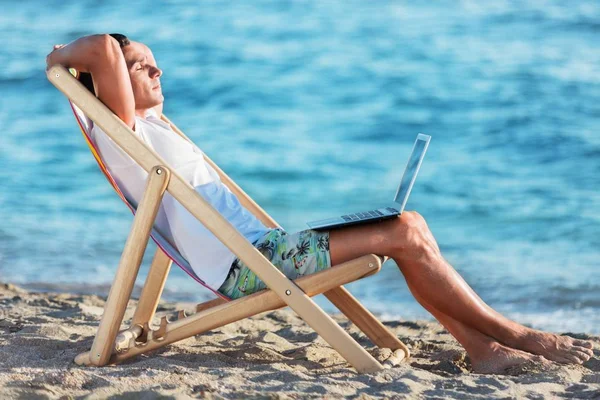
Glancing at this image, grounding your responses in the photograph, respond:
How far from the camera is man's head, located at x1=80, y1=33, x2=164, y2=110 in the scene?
3762 mm

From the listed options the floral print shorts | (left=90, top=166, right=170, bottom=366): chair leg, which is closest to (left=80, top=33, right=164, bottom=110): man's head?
(left=90, top=166, right=170, bottom=366): chair leg

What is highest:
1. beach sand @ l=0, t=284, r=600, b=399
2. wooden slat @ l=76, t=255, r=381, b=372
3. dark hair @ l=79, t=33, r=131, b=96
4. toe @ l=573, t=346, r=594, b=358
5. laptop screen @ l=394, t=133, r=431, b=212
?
dark hair @ l=79, t=33, r=131, b=96

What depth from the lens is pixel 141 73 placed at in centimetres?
380

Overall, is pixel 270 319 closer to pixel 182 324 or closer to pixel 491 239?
pixel 182 324

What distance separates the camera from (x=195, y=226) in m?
3.61

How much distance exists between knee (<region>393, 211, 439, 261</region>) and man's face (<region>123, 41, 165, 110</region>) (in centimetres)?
116

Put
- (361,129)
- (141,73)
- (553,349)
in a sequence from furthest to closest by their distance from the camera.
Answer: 1. (361,129)
2. (141,73)
3. (553,349)

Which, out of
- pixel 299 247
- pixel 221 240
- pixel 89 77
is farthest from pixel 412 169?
pixel 89 77

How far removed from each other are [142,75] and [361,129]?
6.74 m

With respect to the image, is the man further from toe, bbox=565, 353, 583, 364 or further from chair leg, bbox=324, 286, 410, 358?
chair leg, bbox=324, 286, 410, 358

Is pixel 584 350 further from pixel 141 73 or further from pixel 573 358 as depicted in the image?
pixel 141 73

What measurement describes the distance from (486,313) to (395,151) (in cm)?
635

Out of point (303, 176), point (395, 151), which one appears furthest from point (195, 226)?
point (395, 151)

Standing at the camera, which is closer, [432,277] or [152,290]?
[432,277]
